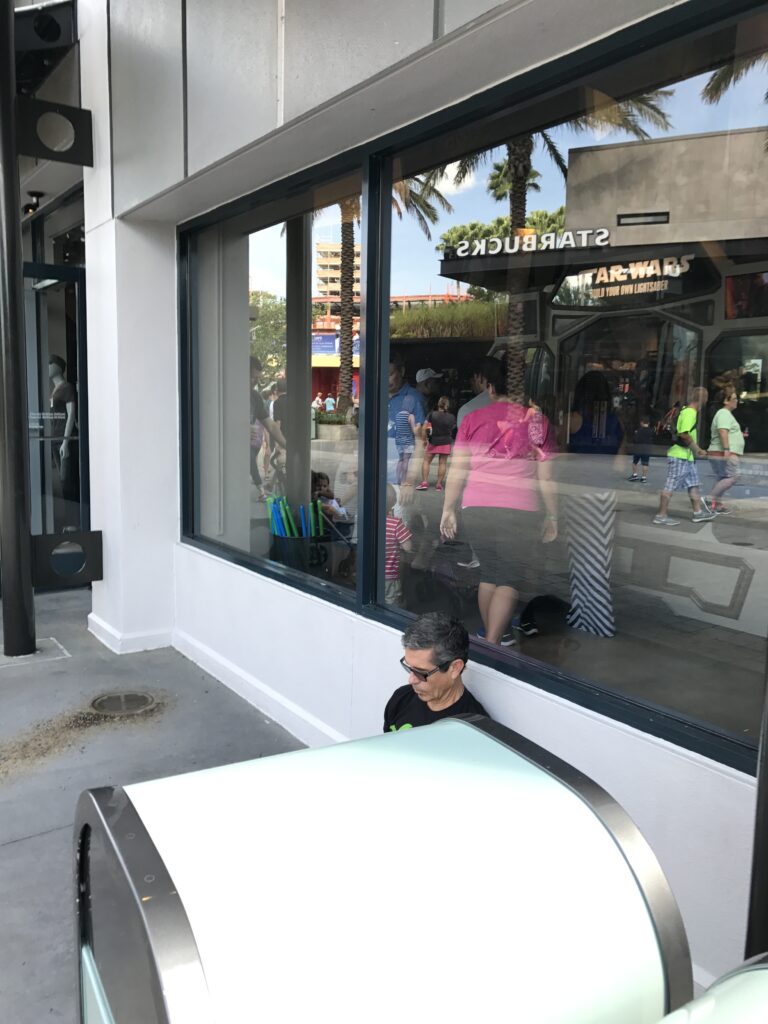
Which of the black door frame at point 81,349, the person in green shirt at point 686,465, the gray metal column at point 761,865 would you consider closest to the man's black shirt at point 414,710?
the gray metal column at point 761,865

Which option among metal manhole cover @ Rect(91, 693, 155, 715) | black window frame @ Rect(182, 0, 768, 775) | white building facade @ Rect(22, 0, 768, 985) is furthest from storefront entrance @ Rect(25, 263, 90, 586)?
metal manhole cover @ Rect(91, 693, 155, 715)

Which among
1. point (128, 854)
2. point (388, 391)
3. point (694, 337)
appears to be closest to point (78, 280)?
point (388, 391)

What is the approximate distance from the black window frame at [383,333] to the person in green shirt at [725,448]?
2337mm

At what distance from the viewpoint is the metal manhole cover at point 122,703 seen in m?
4.76

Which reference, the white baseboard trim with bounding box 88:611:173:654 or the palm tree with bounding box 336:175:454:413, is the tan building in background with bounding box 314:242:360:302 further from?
the white baseboard trim with bounding box 88:611:173:654

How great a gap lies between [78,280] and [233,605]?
317 centimetres

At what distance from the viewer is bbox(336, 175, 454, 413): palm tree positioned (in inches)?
159

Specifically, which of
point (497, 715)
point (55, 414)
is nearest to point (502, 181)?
point (497, 715)

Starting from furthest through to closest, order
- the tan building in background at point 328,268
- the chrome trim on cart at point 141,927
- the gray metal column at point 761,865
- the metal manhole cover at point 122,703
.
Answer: the metal manhole cover at point 122,703, the tan building in background at point 328,268, the gray metal column at point 761,865, the chrome trim on cart at point 141,927

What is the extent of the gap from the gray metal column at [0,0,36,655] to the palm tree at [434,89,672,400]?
Answer: 118 inches

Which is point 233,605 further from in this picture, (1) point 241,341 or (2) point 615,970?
(2) point 615,970

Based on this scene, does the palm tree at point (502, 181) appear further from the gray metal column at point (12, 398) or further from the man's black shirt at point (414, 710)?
the gray metal column at point (12, 398)

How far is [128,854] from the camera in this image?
1.25m

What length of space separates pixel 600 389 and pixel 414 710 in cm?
377
